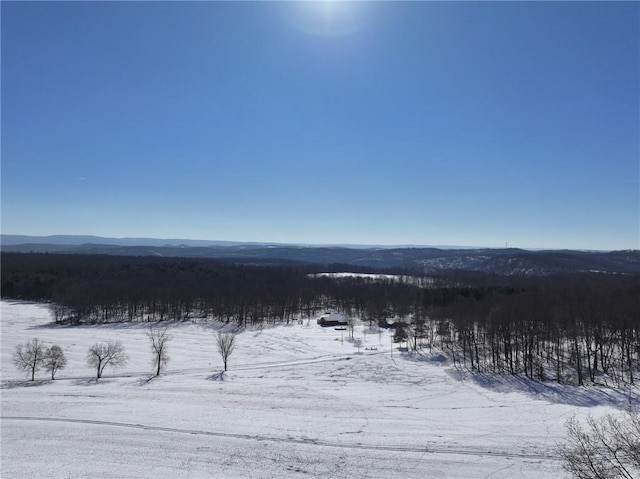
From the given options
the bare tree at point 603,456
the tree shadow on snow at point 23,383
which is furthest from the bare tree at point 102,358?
the bare tree at point 603,456

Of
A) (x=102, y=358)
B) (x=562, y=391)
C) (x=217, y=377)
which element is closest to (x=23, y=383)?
(x=102, y=358)

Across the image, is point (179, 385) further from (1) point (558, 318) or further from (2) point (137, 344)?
(1) point (558, 318)

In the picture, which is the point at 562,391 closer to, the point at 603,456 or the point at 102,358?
the point at 603,456

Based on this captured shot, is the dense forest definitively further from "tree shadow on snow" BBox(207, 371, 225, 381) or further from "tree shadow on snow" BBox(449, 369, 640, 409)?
"tree shadow on snow" BBox(207, 371, 225, 381)

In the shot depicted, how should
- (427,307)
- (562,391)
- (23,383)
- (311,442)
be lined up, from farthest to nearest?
(427,307), (23,383), (562,391), (311,442)

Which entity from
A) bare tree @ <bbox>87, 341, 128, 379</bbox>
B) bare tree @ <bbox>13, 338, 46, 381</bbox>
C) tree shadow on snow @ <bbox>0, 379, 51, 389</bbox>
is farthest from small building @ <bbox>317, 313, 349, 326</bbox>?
tree shadow on snow @ <bbox>0, 379, 51, 389</bbox>
